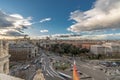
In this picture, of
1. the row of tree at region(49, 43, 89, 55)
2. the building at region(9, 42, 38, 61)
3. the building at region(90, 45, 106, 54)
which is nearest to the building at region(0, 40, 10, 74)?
the building at region(9, 42, 38, 61)

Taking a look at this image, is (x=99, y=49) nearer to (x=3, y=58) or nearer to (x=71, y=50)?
(x=71, y=50)

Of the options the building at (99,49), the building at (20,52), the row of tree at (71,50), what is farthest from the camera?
the building at (99,49)

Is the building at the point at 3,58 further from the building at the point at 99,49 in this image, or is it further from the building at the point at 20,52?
the building at the point at 99,49

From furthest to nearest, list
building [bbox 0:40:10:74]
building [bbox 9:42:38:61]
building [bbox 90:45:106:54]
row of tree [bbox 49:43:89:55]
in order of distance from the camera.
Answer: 1. building [bbox 90:45:106:54]
2. row of tree [bbox 49:43:89:55]
3. building [bbox 9:42:38:61]
4. building [bbox 0:40:10:74]

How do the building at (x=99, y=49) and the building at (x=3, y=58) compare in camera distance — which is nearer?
the building at (x=3, y=58)

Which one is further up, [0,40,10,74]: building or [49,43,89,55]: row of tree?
[0,40,10,74]: building

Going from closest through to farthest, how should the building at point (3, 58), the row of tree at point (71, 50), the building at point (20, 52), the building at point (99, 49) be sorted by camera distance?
the building at point (3, 58) < the building at point (20, 52) < the row of tree at point (71, 50) < the building at point (99, 49)

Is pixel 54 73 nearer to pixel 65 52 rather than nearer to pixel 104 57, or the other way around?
pixel 104 57

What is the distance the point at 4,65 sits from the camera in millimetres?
7105

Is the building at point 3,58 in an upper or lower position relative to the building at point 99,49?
upper

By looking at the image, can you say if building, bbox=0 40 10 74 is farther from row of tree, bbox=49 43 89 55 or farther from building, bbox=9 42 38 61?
row of tree, bbox=49 43 89 55

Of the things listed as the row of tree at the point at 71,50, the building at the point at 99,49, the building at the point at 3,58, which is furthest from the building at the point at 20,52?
the building at the point at 3,58

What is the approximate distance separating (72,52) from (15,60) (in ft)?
73.9

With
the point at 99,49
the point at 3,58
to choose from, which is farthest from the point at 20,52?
the point at 3,58
